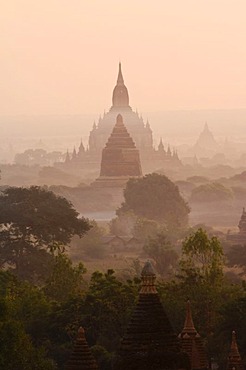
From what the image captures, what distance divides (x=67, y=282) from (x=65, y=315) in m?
9.73

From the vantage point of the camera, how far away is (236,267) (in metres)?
86.7

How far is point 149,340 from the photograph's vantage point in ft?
119

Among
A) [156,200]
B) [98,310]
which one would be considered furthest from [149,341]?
[156,200]

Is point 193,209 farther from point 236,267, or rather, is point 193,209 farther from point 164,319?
point 164,319

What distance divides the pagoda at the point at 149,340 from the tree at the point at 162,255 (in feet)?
160

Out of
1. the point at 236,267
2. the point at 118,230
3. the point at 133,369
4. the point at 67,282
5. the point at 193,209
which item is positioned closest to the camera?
the point at 133,369

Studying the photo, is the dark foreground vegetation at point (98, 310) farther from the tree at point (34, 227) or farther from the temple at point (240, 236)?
the temple at point (240, 236)

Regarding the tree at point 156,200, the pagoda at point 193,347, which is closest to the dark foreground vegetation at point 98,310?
the pagoda at point 193,347

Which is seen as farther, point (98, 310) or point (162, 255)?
point (162, 255)

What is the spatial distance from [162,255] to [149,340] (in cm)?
5270

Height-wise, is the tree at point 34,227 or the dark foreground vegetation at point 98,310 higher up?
the tree at point 34,227

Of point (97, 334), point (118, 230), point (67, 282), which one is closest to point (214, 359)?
point (97, 334)

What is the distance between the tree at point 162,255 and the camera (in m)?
87.4

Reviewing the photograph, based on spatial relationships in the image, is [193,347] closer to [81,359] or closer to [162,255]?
[81,359]
